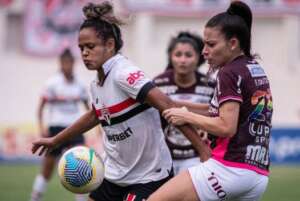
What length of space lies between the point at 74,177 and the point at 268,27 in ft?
64.5

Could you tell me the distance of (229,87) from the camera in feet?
16.6

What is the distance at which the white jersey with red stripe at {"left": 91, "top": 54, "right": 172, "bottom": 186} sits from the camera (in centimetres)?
592

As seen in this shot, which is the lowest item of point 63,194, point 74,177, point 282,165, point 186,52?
point 282,165

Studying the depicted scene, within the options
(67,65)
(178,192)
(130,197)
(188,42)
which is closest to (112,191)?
(130,197)

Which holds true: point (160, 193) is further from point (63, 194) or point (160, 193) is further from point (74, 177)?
point (63, 194)

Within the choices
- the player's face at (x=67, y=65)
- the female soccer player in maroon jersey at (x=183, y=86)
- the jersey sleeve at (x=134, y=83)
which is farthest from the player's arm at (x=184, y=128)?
the player's face at (x=67, y=65)

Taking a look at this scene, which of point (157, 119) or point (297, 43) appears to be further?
point (297, 43)

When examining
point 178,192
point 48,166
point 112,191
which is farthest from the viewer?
point 48,166

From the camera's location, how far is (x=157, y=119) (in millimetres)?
6047

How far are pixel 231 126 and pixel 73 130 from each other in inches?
68.4

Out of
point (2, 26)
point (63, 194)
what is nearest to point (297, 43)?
point (2, 26)

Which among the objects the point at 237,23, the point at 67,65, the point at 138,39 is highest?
the point at 237,23

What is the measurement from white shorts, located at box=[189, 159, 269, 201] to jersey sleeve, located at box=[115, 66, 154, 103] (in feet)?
2.64

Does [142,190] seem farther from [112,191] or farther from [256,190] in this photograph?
[256,190]
